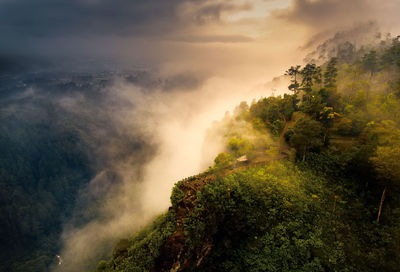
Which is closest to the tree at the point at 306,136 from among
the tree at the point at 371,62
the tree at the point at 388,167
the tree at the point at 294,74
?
the tree at the point at 388,167

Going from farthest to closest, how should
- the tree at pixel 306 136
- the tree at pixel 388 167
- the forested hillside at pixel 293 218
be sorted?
the tree at pixel 306 136, the forested hillside at pixel 293 218, the tree at pixel 388 167

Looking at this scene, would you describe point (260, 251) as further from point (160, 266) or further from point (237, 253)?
point (160, 266)

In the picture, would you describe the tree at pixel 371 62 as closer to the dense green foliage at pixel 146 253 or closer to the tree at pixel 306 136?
the tree at pixel 306 136

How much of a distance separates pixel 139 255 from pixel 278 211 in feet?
62.0

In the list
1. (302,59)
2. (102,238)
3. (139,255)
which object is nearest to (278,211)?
(139,255)

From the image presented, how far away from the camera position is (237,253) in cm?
2294

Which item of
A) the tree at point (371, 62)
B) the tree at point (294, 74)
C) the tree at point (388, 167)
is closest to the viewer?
the tree at point (388, 167)

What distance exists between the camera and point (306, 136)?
30.7 metres

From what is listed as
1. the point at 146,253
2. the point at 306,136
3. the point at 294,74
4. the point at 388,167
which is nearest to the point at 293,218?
the point at 388,167

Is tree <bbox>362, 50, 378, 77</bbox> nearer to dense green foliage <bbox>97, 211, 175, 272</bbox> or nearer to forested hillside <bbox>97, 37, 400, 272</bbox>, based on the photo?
forested hillside <bbox>97, 37, 400, 272</bbox>

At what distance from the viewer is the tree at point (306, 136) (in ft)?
101

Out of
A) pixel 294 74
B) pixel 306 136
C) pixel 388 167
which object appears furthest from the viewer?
pixel 294 74

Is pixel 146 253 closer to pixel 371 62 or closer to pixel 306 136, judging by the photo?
pixel 306 136

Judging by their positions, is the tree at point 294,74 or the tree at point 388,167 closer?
the tree at point 388,167
